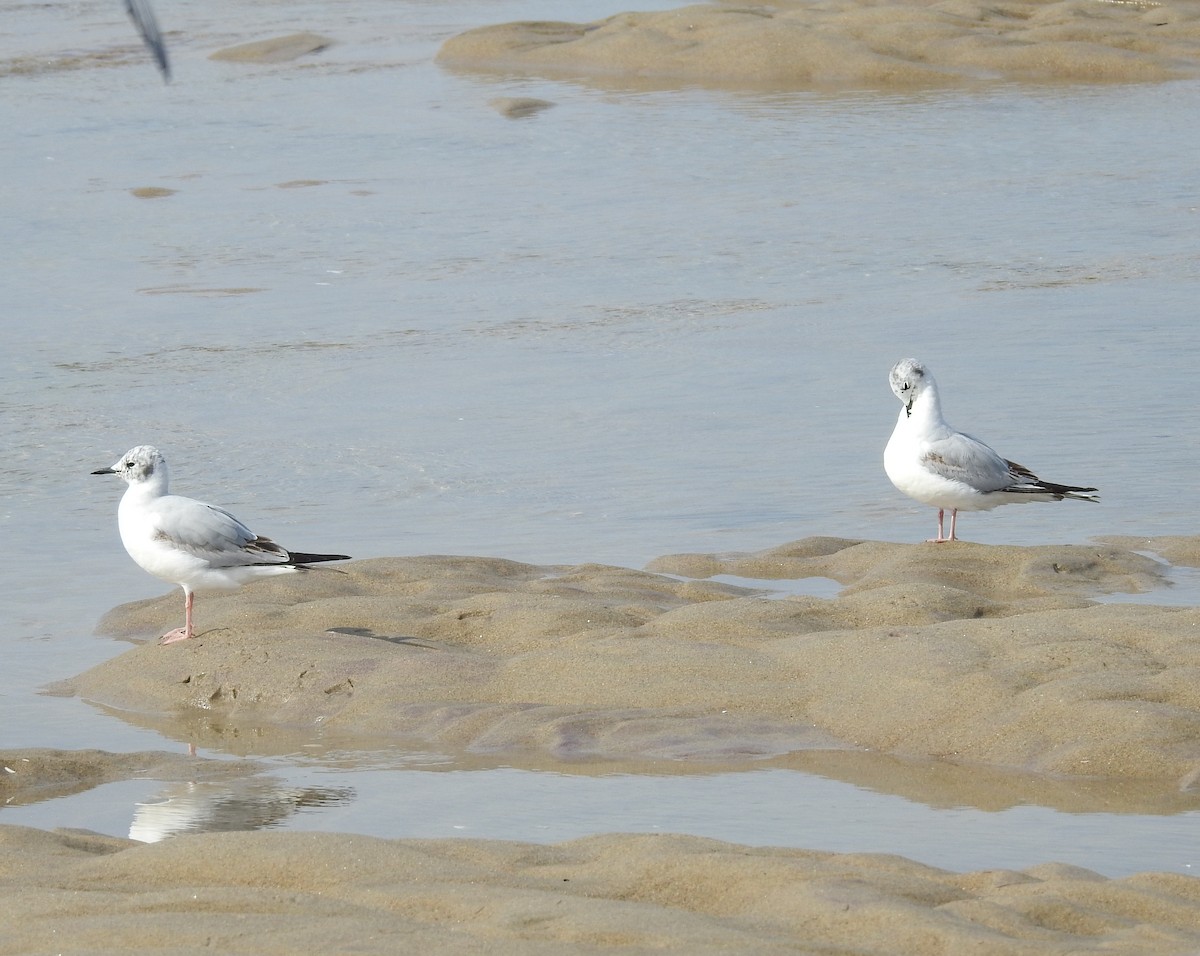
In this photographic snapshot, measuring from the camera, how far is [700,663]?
647cm

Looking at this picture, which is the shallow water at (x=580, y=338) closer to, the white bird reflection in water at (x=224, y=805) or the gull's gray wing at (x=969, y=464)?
the white bird reflection in water at (x=224, y=805)

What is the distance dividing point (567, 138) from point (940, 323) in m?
7.14

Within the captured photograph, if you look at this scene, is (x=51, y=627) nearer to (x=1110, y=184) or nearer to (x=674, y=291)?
(x=674, y=291)

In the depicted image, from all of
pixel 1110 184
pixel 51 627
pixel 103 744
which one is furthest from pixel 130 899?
pixel 1110 184

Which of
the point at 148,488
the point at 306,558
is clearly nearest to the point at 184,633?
the point at 306,558

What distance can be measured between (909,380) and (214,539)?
316 cm

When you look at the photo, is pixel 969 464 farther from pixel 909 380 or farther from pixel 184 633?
pixel 184 633

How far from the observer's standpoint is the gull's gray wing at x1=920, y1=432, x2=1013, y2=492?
8.16 metres

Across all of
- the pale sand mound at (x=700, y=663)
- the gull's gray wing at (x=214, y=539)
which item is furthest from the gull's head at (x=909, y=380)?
the gull's gray wing at (x=214, y=539)

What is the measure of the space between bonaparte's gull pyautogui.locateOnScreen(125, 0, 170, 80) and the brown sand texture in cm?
185

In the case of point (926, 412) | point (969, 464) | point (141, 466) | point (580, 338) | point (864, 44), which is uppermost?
point (141, 466)

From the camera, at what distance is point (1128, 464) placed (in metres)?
9.22

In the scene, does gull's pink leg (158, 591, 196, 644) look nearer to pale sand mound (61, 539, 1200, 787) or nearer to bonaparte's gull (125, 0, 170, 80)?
pale sand mound (61, 539, 1200, 787)

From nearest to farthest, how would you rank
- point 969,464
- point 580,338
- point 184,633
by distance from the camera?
point 184,633
point 969,464
point 580,338
